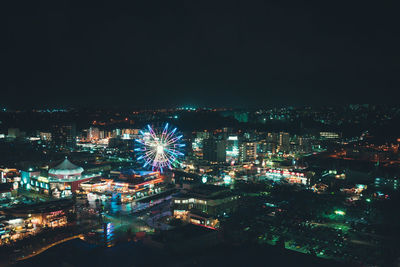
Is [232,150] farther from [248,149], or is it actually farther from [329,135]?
[329,135]

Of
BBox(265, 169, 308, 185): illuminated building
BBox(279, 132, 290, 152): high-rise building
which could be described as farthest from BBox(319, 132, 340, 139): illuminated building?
BBox(265, 169, 308, 185): illuminated building

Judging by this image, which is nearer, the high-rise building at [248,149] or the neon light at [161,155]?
the neon light at [161,155]

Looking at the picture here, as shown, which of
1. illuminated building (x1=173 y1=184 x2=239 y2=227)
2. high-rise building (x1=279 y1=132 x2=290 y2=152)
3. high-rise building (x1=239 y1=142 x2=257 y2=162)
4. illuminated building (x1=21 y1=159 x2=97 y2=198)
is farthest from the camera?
high-rise building (x1=279 y1=132 x2=290 y2=152)

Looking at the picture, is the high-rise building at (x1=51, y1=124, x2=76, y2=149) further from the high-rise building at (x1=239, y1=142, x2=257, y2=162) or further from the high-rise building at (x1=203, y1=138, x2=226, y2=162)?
the high-rise building at (x1=239, y1=142, x2=257, y2=162)

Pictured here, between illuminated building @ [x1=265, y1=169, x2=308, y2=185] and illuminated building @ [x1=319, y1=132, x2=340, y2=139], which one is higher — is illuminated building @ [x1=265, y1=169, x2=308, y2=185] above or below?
below

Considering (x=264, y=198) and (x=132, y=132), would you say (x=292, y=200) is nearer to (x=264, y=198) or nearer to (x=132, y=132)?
(x=264, y=198)

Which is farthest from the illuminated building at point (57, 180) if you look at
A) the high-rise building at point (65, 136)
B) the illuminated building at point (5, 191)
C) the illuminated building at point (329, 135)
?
the illuminated building at point (329, 135)

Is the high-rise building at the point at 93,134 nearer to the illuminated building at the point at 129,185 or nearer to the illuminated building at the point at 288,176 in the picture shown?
the illuminated building at the point at 129,185

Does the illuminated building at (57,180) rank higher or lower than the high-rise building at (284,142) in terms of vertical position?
lower

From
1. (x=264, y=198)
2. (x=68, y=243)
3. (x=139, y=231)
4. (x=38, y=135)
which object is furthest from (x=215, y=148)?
(x=38, y=135)
